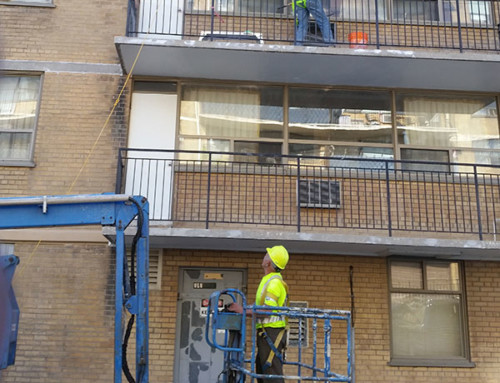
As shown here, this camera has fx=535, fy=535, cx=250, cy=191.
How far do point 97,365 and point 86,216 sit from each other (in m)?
3.93

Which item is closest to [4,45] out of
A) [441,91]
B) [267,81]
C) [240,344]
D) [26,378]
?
[267,81]

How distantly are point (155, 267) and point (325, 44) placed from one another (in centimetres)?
477

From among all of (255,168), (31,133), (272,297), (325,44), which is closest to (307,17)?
(325,44)

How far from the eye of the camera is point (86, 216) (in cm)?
533

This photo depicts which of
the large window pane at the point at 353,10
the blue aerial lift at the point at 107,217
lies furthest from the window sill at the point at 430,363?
the large window pane at the point at 353,10

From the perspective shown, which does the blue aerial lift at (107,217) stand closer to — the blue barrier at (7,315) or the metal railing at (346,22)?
the blue barrier at (7,315)

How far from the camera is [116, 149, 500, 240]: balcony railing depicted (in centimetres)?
876

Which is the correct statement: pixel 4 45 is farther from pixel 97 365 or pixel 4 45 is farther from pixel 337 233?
pixel 337 233

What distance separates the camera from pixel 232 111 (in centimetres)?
964

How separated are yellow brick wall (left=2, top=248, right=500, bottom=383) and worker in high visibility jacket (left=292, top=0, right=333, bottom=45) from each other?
151 inches

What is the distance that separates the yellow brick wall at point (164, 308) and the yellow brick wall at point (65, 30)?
338 centimetres

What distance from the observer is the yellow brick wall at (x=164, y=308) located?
832 centimetres

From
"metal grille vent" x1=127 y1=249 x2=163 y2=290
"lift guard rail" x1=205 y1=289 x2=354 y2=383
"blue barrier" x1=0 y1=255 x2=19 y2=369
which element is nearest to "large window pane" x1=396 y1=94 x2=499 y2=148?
"metal grille vent" x1=127 y1=249 x2=163 y2=290

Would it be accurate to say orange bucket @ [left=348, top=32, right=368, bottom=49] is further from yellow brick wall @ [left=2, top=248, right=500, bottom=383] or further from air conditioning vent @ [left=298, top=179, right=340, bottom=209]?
yellow brick wall @ [left=2, top=248, right=500, bottom=383]
